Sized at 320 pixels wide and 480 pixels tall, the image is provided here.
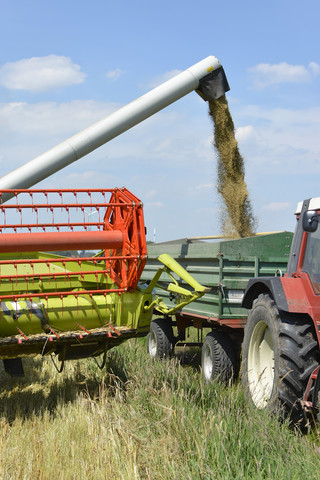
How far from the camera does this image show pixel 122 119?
875 cm

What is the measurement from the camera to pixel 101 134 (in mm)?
8719

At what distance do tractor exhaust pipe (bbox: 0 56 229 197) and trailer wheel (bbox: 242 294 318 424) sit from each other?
477cm

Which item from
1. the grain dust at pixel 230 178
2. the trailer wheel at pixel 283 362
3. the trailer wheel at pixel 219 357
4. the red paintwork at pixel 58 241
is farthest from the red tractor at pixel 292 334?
the grain dust at pixel 230 178

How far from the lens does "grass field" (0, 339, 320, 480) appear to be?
3.16 metres

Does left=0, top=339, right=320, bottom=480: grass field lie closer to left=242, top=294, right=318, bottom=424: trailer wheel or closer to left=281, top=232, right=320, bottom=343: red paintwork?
left=242, top=294, right=318, bottom=424: trailer wheel

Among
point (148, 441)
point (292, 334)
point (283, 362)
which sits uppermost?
point (292, 334)

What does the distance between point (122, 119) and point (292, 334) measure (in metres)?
5.48

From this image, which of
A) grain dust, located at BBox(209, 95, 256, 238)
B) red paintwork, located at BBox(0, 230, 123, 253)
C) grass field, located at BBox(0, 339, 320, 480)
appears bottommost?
grass field, located at BBox(0, 339, 320, 480)

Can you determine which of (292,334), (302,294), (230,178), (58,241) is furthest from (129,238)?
(230,178)

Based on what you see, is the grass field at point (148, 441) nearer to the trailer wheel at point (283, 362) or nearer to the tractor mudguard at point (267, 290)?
the trailer wheel at point (283, 362)

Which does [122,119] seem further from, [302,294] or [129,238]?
[302,294]

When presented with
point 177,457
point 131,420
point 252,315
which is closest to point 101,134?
point 252,315

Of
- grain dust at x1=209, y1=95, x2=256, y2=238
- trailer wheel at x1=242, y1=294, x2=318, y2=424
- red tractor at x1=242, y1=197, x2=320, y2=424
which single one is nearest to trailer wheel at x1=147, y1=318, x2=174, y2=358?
grain dust at x1=209, y1=95, x2=256, y2=238

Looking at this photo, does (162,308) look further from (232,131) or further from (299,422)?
(232,131)
